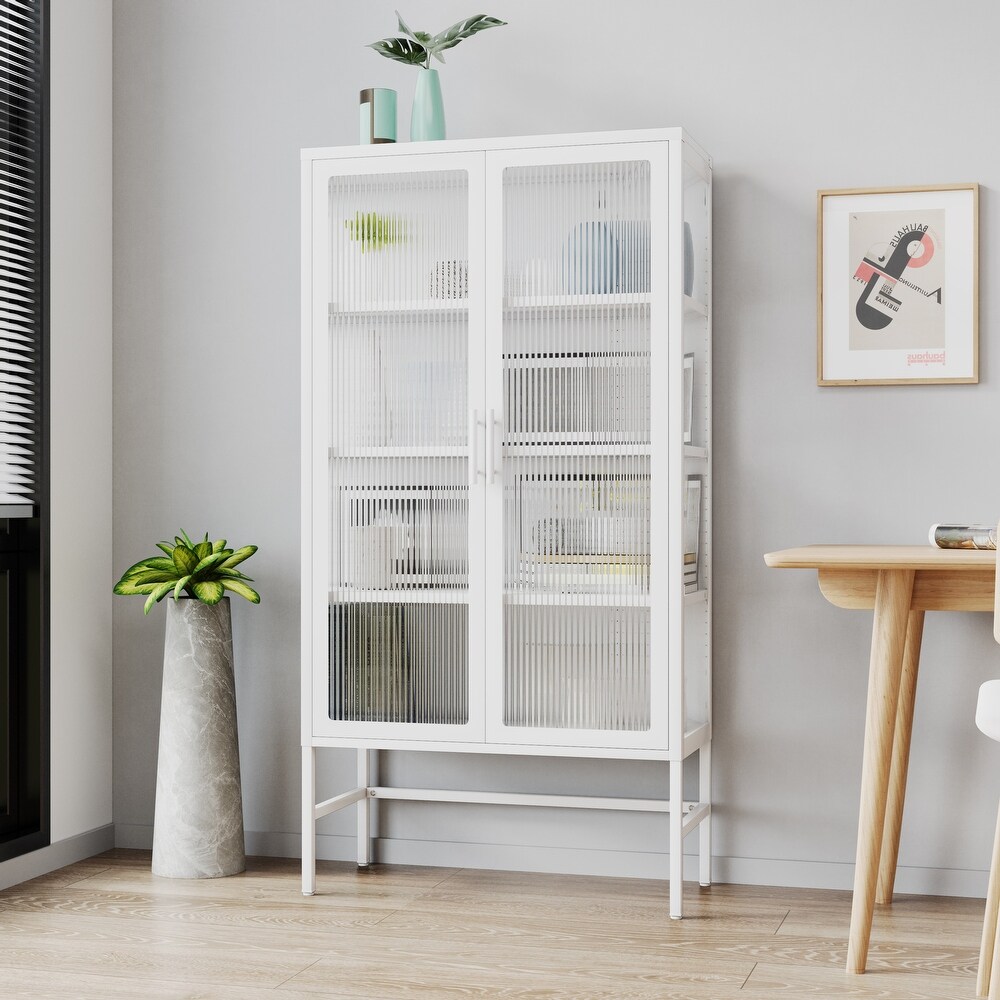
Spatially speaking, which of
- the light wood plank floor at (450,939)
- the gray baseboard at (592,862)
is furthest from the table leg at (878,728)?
the gray baseboard at (592,862)

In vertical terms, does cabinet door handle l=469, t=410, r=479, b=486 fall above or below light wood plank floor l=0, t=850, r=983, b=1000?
above

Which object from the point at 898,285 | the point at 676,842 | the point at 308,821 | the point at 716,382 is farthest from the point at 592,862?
the point at 898,285

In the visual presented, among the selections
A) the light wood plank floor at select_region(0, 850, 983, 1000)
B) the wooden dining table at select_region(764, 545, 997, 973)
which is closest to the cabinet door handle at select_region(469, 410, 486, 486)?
the wooden dining table at select_region(764, 545, 997, 973)

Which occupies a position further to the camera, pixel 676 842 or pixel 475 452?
pixel 475 452

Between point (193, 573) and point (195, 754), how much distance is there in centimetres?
45

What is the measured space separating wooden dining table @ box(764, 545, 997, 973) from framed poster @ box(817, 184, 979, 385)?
0.61 metres

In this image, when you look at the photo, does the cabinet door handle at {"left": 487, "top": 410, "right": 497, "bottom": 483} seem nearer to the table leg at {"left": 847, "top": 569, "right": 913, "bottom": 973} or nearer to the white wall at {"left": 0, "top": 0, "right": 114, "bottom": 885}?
the table leg at {"left": 847, "top": 569, "right": 913, "bottom": 973}

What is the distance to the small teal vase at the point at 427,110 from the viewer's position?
318 cm

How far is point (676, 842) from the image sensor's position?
294cm

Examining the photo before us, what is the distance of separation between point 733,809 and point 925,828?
454 millimetres

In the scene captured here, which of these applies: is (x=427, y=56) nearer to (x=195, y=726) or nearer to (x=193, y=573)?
(x=193, y=573)

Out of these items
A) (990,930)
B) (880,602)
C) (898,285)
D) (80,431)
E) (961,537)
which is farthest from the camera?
(80,431)

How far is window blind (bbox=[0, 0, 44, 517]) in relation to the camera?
3.25m

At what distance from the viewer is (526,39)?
11.2 feet
